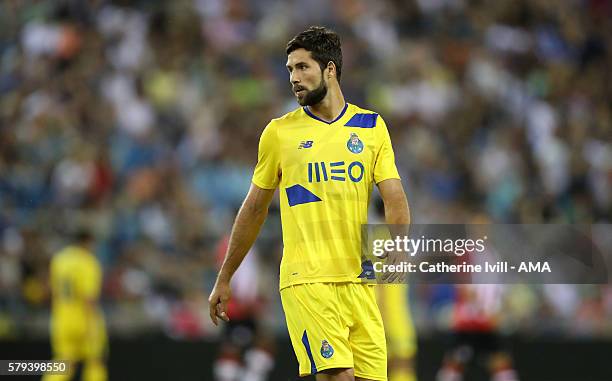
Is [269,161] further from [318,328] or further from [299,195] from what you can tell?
[318,328]

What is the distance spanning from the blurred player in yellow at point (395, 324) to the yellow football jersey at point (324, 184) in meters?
4.59

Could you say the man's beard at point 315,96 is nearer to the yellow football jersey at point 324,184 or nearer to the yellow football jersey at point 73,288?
the yellow football jersey at point 324,184

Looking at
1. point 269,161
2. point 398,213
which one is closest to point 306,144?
point 269,161

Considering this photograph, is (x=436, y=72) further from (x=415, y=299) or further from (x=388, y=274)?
(x=388, y=274)

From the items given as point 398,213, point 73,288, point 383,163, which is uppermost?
point 73,288

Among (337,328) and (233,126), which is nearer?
(337,328)

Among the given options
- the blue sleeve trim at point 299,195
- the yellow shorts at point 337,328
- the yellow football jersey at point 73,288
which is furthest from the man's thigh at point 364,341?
the yellow football jersey at point 73,288

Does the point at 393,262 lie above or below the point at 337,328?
above

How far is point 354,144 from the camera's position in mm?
5516

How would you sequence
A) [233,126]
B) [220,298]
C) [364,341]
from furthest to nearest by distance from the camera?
[233,126]
[220,298]
[364,341]

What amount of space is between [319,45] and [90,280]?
643 centimetres

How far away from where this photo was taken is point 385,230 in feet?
18.2

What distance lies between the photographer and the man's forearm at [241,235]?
5656 mm

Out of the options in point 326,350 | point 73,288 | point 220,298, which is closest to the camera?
point 326,350
